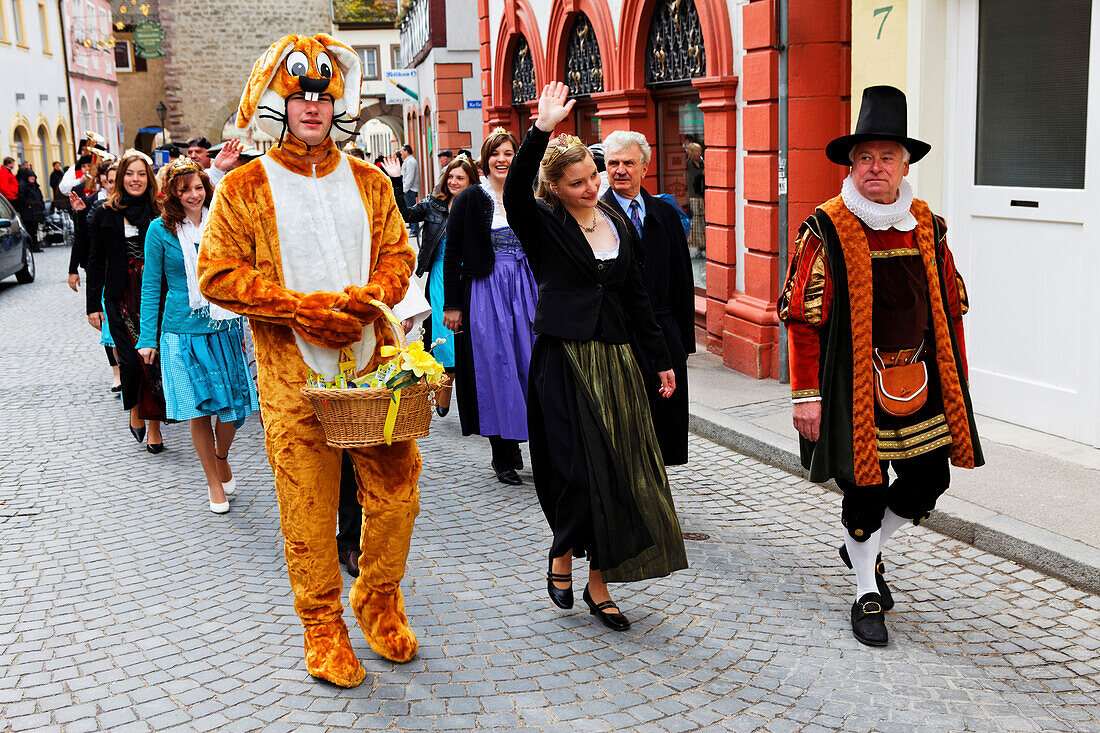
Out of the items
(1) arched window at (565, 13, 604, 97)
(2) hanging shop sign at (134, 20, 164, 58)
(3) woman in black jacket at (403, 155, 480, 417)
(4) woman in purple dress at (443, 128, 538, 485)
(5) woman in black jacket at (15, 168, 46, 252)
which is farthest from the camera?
(2) hanging shop sign at (134, 20, 164, 58)

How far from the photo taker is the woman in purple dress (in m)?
6.67

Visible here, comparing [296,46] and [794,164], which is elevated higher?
[296,46]

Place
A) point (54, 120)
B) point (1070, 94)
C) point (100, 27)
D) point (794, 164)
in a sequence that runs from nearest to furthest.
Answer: point (1070, 94) < point (794, 164) < point (54, 120) < point (100, 27)

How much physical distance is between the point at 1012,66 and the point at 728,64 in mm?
3002

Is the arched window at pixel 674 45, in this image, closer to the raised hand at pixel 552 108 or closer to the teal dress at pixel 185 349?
the teal dress at pixel 185 349

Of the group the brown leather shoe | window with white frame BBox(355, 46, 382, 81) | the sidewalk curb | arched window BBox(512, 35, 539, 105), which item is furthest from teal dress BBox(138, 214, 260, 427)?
window with white frame BBox(355, 46, 382, 81)

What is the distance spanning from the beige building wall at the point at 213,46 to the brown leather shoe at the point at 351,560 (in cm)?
4984

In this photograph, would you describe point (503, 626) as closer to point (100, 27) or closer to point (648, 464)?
point (648, 464)

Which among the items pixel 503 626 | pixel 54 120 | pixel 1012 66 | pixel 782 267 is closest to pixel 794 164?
pixel 782 267

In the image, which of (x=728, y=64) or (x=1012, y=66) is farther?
(x=728, y=64)

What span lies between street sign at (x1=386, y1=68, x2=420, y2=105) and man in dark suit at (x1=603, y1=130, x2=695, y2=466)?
2152 cm

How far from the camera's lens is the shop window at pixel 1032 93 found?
6.45m

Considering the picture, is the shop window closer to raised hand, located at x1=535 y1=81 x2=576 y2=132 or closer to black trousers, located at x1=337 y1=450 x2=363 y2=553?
raised hand, located at x1=535 y1=81 x2=576 y2=132

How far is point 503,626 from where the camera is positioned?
4.50 meters
